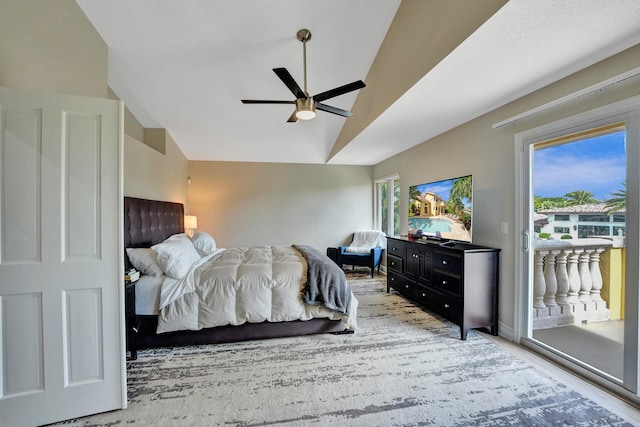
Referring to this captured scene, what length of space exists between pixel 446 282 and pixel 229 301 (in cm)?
227

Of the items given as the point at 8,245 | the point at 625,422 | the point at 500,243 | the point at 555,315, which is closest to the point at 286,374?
the point at 8,245

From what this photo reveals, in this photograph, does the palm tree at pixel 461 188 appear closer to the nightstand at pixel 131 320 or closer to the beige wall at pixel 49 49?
the nightstand at pixel 131 320

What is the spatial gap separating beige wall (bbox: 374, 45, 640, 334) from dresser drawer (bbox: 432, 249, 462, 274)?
504 mm

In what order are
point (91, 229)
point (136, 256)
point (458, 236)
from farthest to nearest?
point (458, 236)
point (136, 256)
point (91, 229)

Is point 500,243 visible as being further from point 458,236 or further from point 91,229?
point 91,229

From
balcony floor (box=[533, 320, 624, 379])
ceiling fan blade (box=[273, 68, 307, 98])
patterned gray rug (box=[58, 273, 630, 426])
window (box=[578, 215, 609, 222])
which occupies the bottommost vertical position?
patterned gray rug (box=[58, 273, 630, 426])

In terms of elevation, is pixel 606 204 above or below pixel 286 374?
above

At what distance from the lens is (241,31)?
2.65 m

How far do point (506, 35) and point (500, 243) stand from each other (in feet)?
6.53

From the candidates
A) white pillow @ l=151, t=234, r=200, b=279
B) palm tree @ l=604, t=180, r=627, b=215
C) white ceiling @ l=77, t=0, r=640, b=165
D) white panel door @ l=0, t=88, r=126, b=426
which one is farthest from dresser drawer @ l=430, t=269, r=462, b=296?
white panel door @ l=0, t=88, r=126, b=426

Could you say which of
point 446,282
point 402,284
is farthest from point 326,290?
point 402,284

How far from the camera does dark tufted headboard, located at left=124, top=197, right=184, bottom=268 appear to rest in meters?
2.86

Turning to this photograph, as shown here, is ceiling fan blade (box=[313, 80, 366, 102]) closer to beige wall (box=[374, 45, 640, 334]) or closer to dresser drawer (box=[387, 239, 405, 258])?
beige wall (box=[374, 45, 640, 334])

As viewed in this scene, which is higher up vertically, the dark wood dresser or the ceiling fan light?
the ceiling fan light
